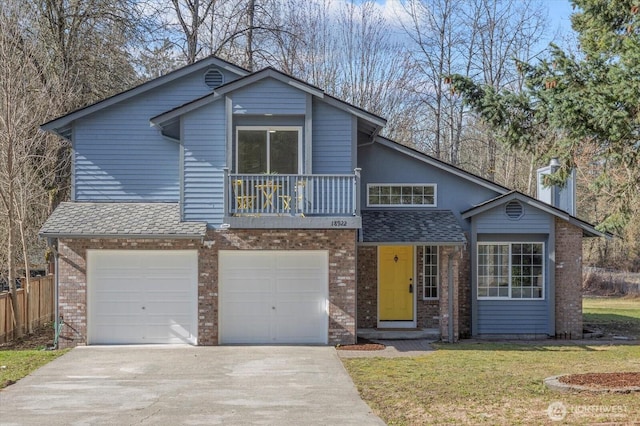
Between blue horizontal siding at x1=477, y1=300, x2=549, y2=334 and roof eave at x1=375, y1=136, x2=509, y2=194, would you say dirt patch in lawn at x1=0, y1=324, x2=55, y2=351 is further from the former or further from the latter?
blue horizontal siding at x1=477, y1=300, x2=549, y2=334

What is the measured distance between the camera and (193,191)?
1697 centimetres

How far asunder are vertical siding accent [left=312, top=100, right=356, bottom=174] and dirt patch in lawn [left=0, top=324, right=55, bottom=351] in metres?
7.70

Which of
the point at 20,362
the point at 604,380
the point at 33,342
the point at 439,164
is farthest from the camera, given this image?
the point at 439,164

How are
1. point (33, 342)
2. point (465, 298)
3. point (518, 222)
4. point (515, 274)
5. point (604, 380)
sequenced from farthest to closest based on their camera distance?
point (465, 298)
point (515, 274)
point (518, 222)
point (33, 342)
point (604, 380)

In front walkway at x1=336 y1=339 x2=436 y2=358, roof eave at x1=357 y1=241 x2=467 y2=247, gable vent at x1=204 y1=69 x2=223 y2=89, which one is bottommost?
front walkway at x1=336 y1=339 x2=436 y2=358

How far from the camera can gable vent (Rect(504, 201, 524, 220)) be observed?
62.1 ft

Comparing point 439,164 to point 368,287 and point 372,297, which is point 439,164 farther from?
point 372,297

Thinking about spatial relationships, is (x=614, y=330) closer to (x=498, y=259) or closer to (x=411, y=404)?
(x=498, y=259)

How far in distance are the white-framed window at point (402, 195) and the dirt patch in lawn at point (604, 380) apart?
820 cm

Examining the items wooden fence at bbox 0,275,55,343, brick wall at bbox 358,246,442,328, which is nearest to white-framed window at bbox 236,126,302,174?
brick wall at bbox 358,246,442,328

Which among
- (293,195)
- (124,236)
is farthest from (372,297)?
(124,236)

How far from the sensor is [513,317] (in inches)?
747

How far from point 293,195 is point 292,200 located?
12 centimetres

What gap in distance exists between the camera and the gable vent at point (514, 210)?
18.9 m
